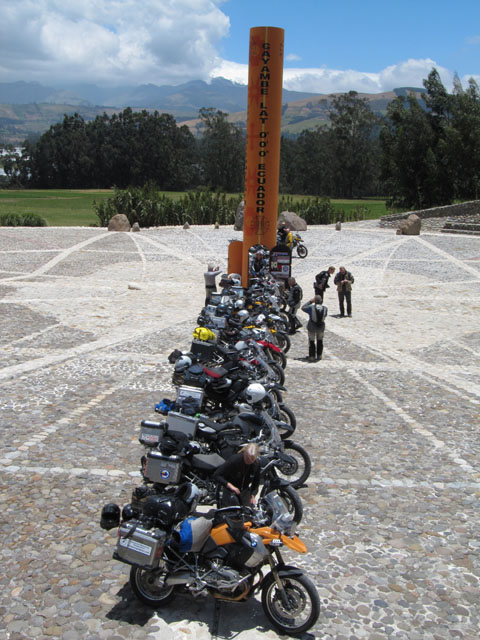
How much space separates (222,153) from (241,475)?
9116 centimetres

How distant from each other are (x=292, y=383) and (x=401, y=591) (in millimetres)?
6132

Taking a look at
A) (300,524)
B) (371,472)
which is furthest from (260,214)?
(300,524)

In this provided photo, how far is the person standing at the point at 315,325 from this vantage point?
42.7 ft

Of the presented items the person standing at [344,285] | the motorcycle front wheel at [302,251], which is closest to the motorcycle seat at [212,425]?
the person standing at [344,285]

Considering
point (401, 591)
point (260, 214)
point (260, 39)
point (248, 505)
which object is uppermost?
point (260, 39)

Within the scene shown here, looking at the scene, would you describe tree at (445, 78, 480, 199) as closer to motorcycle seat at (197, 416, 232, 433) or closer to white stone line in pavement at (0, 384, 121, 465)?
white stone line in pavement at (0, 384, 121, 465)

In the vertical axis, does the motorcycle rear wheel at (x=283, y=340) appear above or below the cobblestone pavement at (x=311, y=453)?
above

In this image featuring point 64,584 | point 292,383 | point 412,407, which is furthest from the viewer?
point 292,383

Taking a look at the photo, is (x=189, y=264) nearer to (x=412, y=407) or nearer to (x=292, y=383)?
(x=292, y=383)

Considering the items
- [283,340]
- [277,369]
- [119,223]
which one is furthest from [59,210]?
[277,369]

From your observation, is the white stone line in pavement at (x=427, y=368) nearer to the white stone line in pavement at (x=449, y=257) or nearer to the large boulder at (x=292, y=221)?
the white stone line in pavement at (x=449, y=257)

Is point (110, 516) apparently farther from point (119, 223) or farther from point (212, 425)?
point (119, 223)

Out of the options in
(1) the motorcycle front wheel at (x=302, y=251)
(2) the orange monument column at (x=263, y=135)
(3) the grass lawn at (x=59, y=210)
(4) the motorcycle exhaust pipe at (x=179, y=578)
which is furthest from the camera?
(3) the grass lawn at (x=59, y=210)

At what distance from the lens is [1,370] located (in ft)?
39.5
